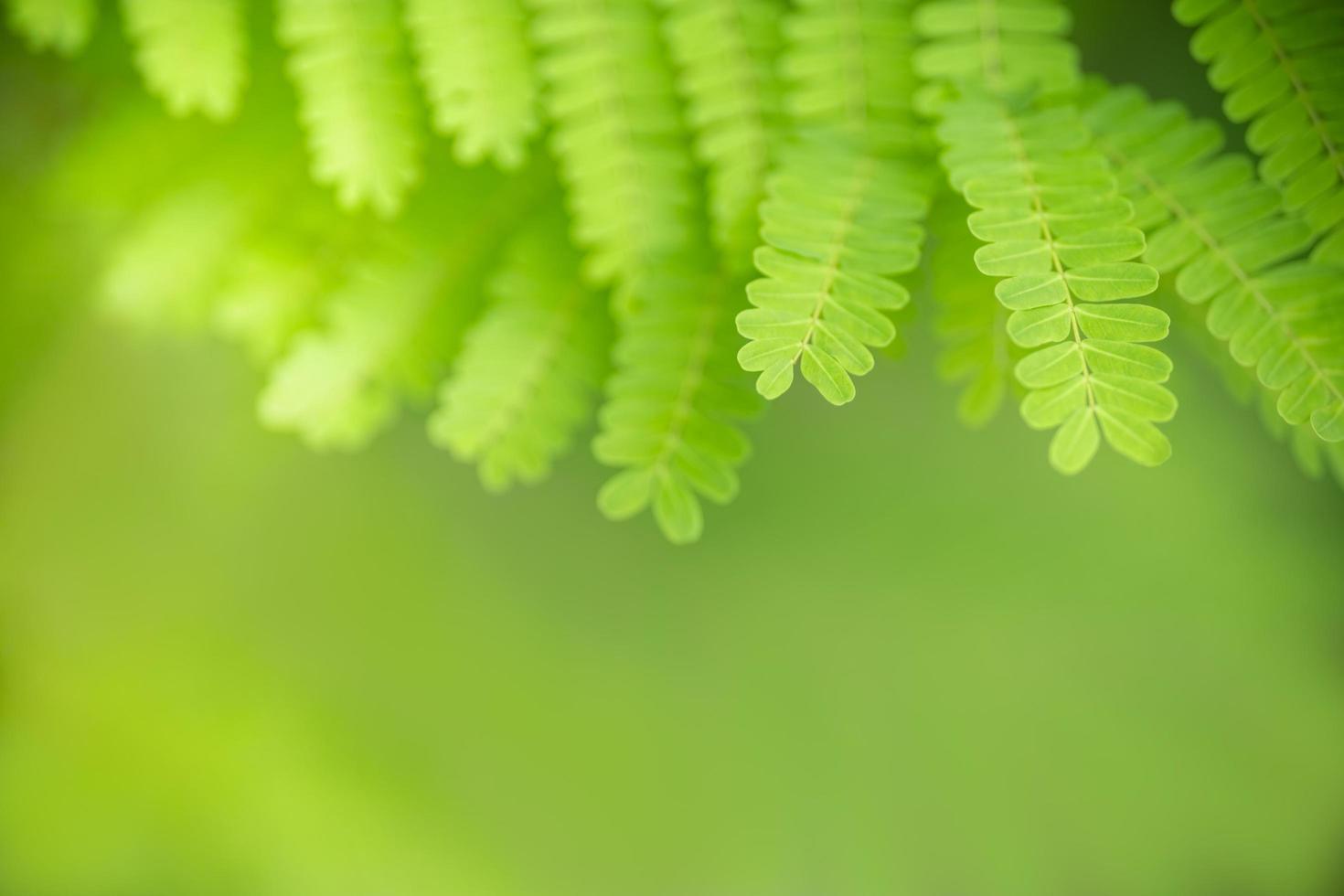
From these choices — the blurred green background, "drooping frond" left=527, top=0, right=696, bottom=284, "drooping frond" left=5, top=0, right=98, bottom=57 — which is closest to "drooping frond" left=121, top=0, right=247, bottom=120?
"drooping frond" left=5, top=0, right=98, bottom=57

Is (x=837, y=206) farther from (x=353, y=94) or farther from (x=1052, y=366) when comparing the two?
(x=353, y=94)

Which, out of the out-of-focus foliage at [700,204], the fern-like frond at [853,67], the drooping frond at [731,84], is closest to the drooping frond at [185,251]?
the out-of-focus foliage at [700,204]

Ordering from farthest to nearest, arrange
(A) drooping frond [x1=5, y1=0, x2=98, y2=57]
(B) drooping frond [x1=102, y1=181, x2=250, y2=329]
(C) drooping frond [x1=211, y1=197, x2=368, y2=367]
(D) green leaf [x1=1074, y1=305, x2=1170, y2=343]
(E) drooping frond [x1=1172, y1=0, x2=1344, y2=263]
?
(B) drooping frond [x1=102, y1=181, x2=250, y2=329] < (C) drooping frond [x1=211, y1=197, x2=368, y2=367] < (A) drooping frond [x1=5, y1=0, x2=98, y2=57] < (E) drooping frond [x1=1172, y1=0, x2=1344, y2=263] < (D) green leaf [x1=1074, y1=305, x2=1170, y2=343]

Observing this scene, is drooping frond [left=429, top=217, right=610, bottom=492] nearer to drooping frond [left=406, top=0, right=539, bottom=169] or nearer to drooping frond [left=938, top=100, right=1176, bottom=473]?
drooping frond [left=406, top=0, right=539, bottom=169]

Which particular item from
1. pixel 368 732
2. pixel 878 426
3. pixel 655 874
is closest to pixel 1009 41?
pixel 878 426

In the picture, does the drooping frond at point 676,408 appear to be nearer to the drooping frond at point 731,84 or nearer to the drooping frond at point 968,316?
the drooping frond at point 731,84
